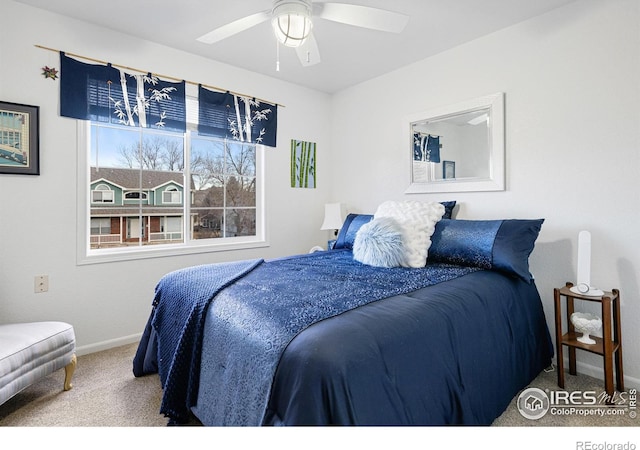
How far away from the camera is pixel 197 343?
1.54 m

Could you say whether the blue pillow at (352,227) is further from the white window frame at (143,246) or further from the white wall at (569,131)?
the white window frame at (143,246)

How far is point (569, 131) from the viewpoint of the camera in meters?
2.24

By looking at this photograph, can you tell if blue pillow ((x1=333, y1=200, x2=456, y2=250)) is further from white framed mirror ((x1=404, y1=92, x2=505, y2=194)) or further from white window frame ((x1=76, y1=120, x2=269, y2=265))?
white window frame ((x1=76, y1=120, x2=269, y2=265))

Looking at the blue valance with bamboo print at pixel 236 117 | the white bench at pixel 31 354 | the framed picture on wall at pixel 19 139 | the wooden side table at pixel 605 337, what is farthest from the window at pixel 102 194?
the wooden side table at pixel 605 337

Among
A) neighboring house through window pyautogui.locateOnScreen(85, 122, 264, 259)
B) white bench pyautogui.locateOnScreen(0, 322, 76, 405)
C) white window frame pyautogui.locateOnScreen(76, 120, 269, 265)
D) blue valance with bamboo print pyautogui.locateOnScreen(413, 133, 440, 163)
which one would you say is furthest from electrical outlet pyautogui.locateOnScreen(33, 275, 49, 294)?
blue valance with bamboo print pyautogui.locateOnScreen(413, 133, 440, 163)

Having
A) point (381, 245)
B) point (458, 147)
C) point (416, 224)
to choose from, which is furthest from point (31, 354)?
point (458, 147)

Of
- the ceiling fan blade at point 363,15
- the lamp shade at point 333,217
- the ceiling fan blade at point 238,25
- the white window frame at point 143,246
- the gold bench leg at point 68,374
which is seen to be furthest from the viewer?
the lamp shade at point 333,217

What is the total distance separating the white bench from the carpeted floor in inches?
5.7

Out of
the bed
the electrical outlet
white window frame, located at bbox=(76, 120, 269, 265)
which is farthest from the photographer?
white window frame, located at bbox=(76, 120, 269, 265)

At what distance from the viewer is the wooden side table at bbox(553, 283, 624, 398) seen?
1.83 meters

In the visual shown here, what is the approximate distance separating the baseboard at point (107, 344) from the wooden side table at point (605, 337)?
9.99 feet

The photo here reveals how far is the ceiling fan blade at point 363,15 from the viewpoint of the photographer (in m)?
1.70

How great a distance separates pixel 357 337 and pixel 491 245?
139cm

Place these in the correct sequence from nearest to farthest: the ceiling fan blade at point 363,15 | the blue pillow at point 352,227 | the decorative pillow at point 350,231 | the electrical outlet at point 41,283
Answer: the ceiling fan blade at point 363,15
the electrical outlet at point 41,283
the blue pillow at point 352,227
the decorative pillow at point 350,231
